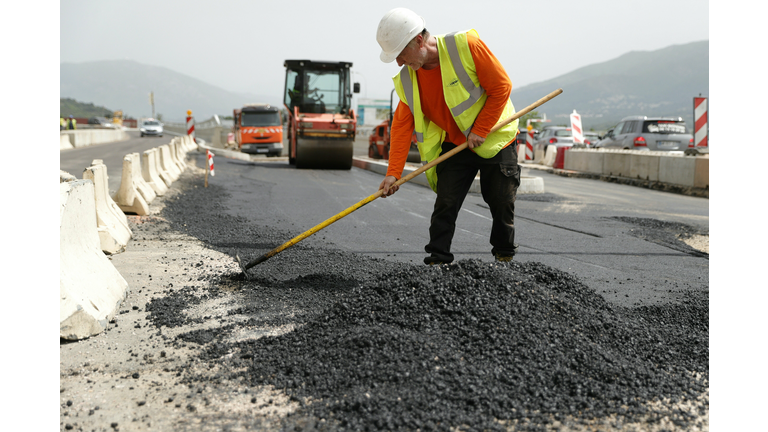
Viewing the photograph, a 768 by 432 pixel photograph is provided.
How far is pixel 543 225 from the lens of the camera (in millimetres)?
7703

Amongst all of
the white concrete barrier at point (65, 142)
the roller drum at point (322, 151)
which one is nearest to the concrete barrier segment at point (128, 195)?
the roller drum at point (322, 151)

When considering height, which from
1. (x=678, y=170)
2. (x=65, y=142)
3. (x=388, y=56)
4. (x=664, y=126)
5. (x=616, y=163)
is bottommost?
(x=678, y=170)

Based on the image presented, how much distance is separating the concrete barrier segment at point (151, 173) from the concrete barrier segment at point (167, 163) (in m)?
1.45

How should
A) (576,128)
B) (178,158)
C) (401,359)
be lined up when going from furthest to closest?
(576,128) < (178,158) < (401,359)

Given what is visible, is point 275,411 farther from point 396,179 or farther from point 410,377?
point 396,179

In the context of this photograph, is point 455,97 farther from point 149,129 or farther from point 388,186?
point 149,129

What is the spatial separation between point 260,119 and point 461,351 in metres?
26.2

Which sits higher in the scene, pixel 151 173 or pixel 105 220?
pixel 151 173

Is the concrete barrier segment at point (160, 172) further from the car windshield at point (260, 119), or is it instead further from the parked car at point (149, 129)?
the parked car at point (149, 129)

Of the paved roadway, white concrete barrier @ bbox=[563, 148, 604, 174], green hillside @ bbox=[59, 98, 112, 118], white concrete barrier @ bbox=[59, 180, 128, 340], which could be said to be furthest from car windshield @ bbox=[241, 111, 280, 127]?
green hillside @ bbox=[59, 98, 112, 118]

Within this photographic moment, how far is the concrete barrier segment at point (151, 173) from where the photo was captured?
902cm

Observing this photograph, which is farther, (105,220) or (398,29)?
(105,220)

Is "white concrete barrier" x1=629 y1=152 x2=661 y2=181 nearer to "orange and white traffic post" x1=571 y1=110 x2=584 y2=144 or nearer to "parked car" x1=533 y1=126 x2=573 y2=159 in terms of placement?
"orange and white traffic post" x1=571 y1=110 x2=584 y2=144

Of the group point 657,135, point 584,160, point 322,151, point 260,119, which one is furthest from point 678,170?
point 260,119
